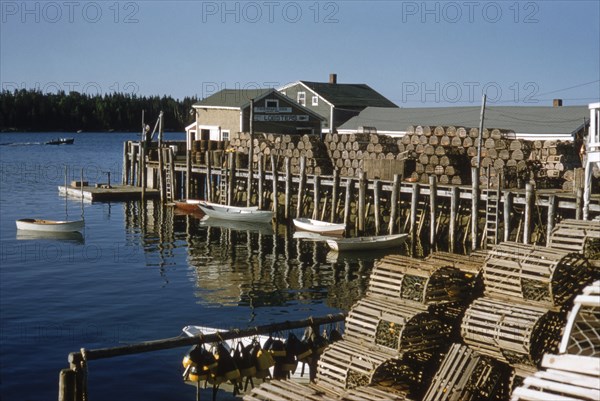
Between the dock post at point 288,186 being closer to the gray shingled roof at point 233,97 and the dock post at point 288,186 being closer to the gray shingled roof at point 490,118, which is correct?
the gray shingled roof at point 490,118

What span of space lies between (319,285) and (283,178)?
16023 millimetres

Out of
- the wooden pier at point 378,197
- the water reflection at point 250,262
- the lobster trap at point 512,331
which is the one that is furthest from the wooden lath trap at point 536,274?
the wooden pier at point 378,197

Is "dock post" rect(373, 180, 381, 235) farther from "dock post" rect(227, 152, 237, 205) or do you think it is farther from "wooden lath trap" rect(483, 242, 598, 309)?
"wooden lath trap" rect(483, 242, 598, 309)

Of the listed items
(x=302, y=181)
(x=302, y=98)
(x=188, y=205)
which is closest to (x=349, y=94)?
(x=302, y=98)

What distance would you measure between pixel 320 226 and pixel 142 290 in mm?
13023

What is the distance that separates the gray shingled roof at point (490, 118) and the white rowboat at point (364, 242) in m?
11.9

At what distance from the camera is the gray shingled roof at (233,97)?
2163 inches

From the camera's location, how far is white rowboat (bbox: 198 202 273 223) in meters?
43.8

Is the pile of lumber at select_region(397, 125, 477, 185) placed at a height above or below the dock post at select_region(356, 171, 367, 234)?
above

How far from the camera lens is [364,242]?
35781 millimetres

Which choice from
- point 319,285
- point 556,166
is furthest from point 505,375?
point 556,166

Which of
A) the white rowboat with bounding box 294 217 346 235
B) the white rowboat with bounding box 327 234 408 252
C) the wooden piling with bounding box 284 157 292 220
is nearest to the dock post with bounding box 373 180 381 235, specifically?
the white rowboat with bounding box 294 217 346 235

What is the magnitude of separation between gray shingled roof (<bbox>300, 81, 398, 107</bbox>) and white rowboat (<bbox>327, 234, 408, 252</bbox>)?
28667mm

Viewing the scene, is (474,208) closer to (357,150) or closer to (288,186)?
(357,150)
